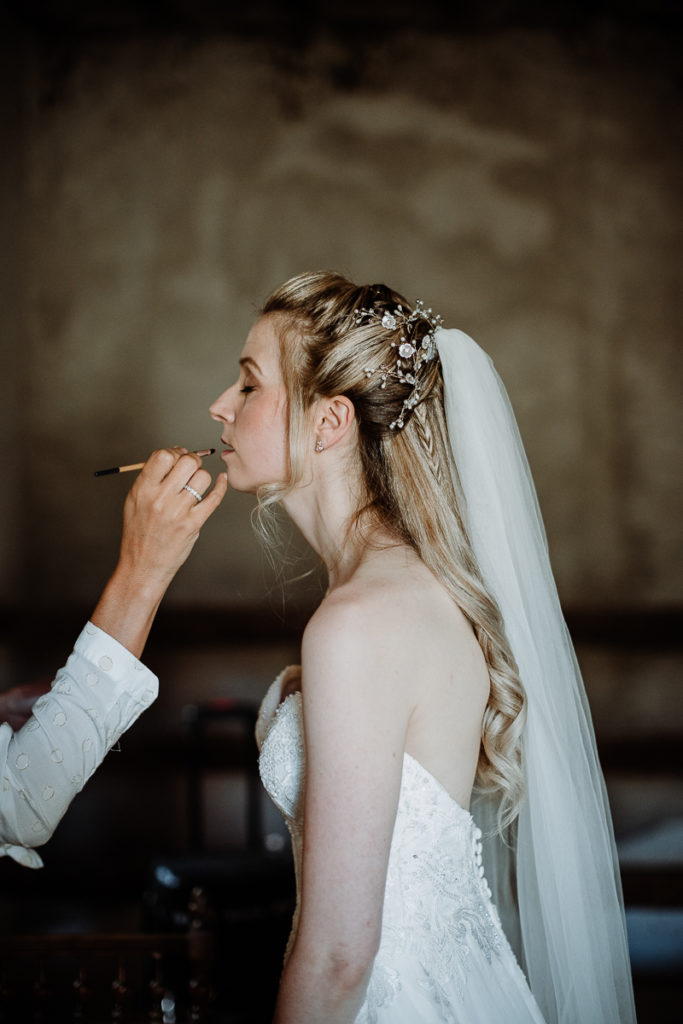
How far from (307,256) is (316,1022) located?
371 cm

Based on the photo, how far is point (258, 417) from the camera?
5.16 ft

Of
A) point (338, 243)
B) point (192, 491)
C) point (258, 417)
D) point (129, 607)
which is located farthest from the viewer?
point (338, 243)

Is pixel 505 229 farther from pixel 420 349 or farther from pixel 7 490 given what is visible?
pixel 420 349

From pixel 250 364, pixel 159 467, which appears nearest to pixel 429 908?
pixel 159 467

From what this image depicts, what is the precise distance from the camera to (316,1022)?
3.69ft

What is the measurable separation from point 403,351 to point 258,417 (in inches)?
10.7

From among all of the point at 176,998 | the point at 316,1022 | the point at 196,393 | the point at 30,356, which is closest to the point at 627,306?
the point at 196,393

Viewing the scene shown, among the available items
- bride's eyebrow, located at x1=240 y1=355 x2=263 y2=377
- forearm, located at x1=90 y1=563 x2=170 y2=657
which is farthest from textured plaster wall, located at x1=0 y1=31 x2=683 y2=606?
forearm, located at x1=90 y1=563 x2=170 y2=657

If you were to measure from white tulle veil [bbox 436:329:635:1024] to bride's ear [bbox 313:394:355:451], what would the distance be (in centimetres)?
17

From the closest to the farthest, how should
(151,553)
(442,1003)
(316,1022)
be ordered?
(316,1022)
(442,1003)
(151,553)

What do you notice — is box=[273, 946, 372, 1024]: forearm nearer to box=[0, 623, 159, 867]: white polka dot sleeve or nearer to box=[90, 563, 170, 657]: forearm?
box=[0, 623, 159, 867]: white polka dot sleeve

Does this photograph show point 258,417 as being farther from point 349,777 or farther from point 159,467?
Result: point 349,777

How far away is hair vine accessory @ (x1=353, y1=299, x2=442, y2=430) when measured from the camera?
1.52m

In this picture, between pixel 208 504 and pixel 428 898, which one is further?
pixel 208 504
